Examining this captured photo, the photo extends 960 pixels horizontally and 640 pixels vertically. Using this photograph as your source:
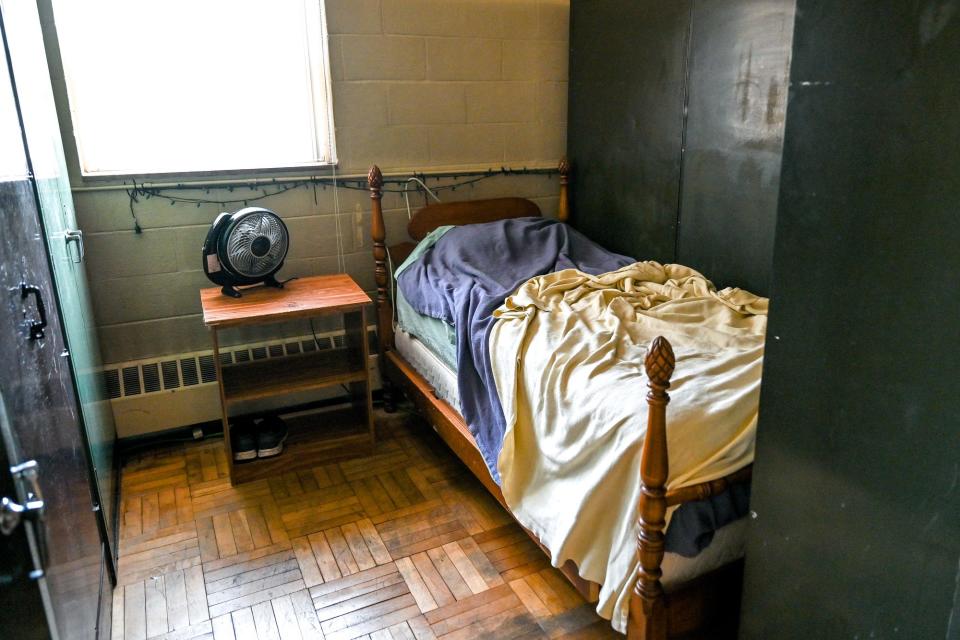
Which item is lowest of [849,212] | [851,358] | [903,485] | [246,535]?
[246,535]

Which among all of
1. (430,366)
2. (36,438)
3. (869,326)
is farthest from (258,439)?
(869,326)

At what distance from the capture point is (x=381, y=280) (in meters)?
3.12

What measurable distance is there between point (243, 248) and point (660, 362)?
5.96ft

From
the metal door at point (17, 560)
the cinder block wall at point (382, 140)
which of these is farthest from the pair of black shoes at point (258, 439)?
the metal door at point (17, 560)

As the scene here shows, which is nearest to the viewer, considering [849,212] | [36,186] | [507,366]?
[849,212]

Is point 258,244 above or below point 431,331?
above

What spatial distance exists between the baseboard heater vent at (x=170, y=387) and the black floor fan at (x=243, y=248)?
42 cm

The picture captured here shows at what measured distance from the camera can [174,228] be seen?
9.37ft

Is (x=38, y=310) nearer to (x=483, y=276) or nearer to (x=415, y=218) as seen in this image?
(x=483, y=276)

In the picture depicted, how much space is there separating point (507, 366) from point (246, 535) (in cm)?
108

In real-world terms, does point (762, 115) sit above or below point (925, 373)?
above

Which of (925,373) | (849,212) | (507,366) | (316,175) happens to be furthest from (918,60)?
(316,175)

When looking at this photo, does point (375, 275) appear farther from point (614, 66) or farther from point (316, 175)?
point (614, 66)

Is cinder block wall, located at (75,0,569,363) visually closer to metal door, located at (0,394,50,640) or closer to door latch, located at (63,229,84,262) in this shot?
door latch, located at (63,229,84,262)
